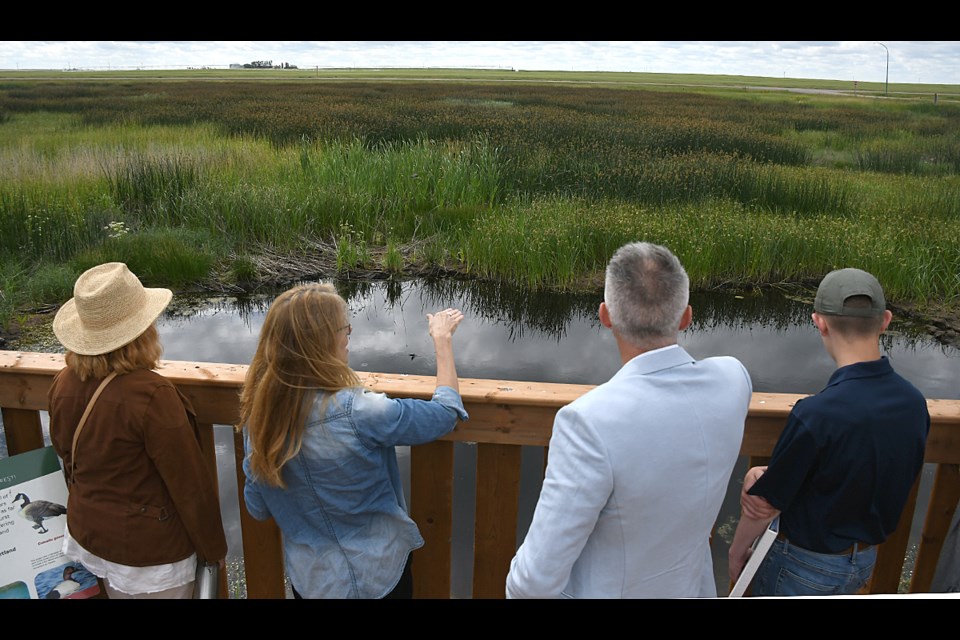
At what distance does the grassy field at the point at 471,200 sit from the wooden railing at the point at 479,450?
6.36 m

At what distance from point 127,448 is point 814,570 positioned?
173cm

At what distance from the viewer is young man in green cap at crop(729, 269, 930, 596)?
5.19 feet

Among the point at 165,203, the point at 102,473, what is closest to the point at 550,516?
the point at 102,473

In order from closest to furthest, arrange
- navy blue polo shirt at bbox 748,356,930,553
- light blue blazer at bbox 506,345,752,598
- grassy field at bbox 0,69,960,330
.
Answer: light blue blazer at bbox 506,345,752,598 → navy blue polo shirt at bbox 748,356,930,553 → grassy field at bbox 0,69,960,330

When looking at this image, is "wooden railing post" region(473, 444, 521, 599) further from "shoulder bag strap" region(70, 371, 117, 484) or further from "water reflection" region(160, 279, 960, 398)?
"water reflection" region(160, 279, 960, 398)

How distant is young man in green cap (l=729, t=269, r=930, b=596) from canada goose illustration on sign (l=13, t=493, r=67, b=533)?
6.24 feet

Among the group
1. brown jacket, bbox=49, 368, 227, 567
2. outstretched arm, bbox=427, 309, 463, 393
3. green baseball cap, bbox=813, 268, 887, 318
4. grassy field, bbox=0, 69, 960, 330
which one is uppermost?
green baseball cap, bbox=813, 268, 887, 318

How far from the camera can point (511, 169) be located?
12.0 m

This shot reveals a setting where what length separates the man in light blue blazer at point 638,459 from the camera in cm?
132

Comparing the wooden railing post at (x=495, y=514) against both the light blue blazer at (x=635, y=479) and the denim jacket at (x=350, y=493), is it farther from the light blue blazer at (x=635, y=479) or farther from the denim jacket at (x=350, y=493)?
the light blue blazer at (x=635, y=479)

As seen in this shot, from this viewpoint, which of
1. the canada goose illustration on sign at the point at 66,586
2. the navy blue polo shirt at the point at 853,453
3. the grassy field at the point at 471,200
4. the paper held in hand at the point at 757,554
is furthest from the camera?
the grassy field at the point at 471,200

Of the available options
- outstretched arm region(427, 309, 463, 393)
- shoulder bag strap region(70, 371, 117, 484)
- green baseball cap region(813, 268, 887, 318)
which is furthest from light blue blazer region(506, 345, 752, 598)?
shoulder bag strap region(70, 371, 117, 484)

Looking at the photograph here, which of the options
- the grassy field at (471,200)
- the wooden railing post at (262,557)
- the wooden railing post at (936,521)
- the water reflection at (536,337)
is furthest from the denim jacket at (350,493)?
the grassy field at (471,200)

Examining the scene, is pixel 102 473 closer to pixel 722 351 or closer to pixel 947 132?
pixel 722 351
